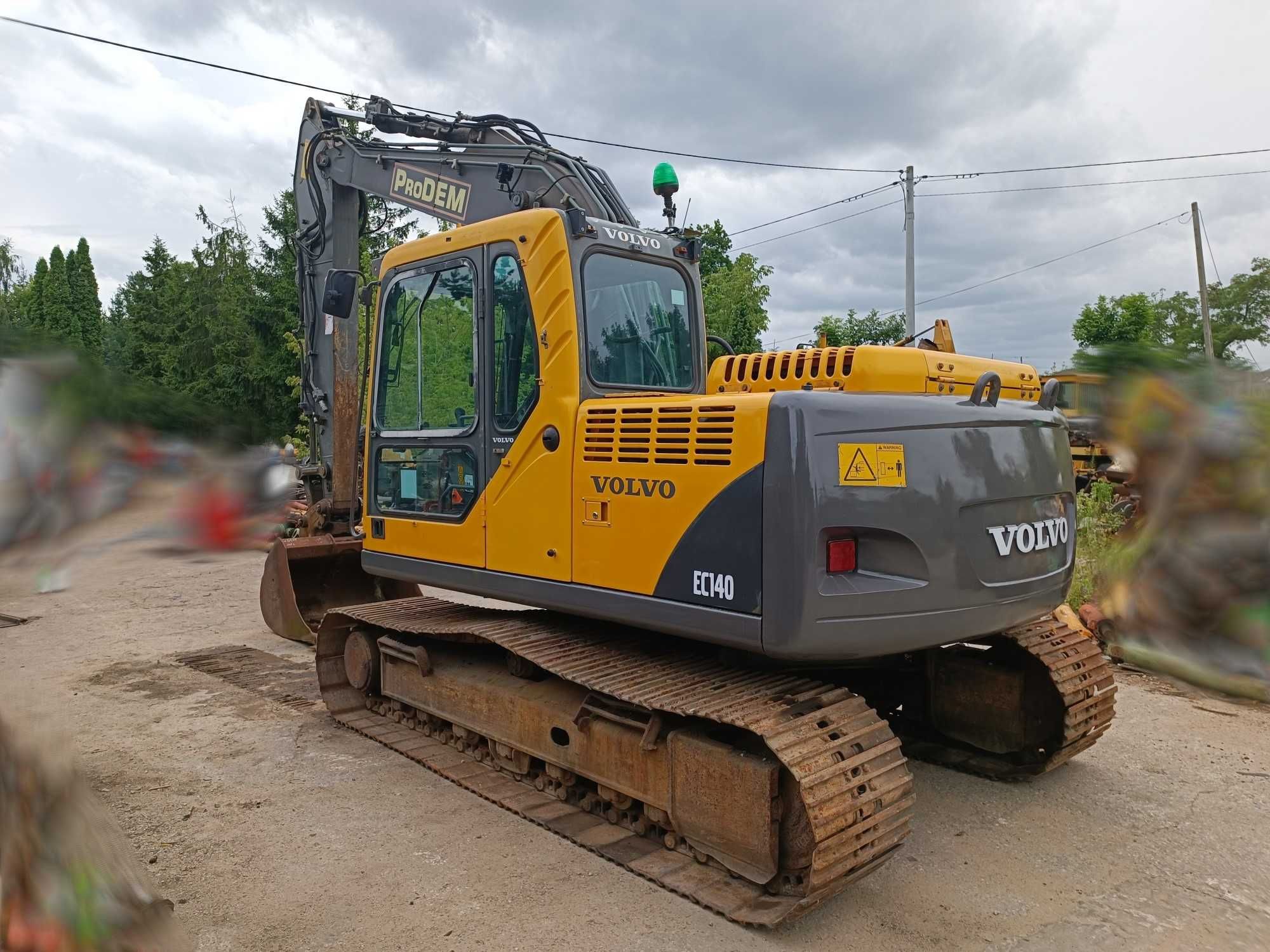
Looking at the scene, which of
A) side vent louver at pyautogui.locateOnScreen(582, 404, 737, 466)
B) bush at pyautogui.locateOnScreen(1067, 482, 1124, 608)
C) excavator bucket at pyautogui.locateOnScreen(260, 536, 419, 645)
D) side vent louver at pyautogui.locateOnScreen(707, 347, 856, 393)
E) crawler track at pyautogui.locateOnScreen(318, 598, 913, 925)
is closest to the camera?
crawler track at pyautogui.locateOnScreen(318, 598, 913, 925)

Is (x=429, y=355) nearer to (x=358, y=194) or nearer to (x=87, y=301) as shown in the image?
(x=358, y=194)

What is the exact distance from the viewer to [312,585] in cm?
802

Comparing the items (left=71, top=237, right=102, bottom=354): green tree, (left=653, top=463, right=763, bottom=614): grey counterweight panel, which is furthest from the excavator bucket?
(left=71, top=237, right=102, bottom=354): green tree

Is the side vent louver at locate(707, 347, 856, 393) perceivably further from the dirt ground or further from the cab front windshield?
the dirt ground

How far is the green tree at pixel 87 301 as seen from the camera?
104 centimetres

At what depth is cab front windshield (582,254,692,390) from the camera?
4598 mm

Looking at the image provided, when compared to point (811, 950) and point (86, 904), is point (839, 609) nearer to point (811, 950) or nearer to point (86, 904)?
point (811, 950)

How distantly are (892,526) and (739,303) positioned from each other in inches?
869

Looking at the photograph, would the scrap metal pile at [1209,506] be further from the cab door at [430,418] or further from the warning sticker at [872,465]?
the cab door at [430,418]

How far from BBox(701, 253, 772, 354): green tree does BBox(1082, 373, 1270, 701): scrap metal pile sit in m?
17.3

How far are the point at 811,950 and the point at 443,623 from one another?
9.16 ft

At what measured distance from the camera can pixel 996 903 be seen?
3.73 metres

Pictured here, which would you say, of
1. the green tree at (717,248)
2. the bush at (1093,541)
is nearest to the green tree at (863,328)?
the green tree at (717,248)

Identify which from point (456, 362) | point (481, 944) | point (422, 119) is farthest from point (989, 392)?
point (422, 119)
